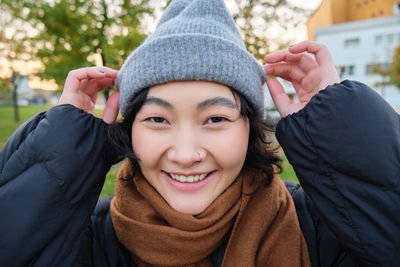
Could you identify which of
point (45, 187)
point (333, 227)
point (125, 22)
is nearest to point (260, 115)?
point (333, 227)

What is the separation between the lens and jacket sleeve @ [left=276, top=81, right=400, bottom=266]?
1.25 m

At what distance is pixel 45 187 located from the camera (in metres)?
1.33

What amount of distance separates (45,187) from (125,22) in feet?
16.7

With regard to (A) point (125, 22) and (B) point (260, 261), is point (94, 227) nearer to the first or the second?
(B) point (260, 261)

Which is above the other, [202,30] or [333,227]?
[202,30]

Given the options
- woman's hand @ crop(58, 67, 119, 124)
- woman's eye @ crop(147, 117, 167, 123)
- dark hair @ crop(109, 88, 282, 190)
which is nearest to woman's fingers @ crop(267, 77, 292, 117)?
dark hair @ crop(109, 88, 282, 190)

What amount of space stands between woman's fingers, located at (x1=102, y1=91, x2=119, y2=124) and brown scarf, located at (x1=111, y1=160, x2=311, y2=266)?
0.50 m

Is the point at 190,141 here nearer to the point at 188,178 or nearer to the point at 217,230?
the point at 188,178

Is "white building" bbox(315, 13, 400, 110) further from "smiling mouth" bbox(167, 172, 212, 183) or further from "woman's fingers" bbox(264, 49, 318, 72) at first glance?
"smiling mouth" bbox(167, 172, 212, 183)

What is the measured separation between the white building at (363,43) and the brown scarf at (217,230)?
89.5 feet

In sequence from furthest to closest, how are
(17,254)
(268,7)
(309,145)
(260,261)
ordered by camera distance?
1. (268,7)
2. (260,261)
3. (309,145)
4. (17,254)

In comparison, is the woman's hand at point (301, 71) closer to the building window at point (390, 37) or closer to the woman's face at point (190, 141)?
the woman's face at point (190, 141)

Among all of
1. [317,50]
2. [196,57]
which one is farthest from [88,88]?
[317,50]

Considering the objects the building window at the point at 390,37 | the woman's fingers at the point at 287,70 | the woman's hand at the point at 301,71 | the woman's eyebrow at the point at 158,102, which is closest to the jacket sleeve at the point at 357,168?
the woman's hand at the point at 301,71
